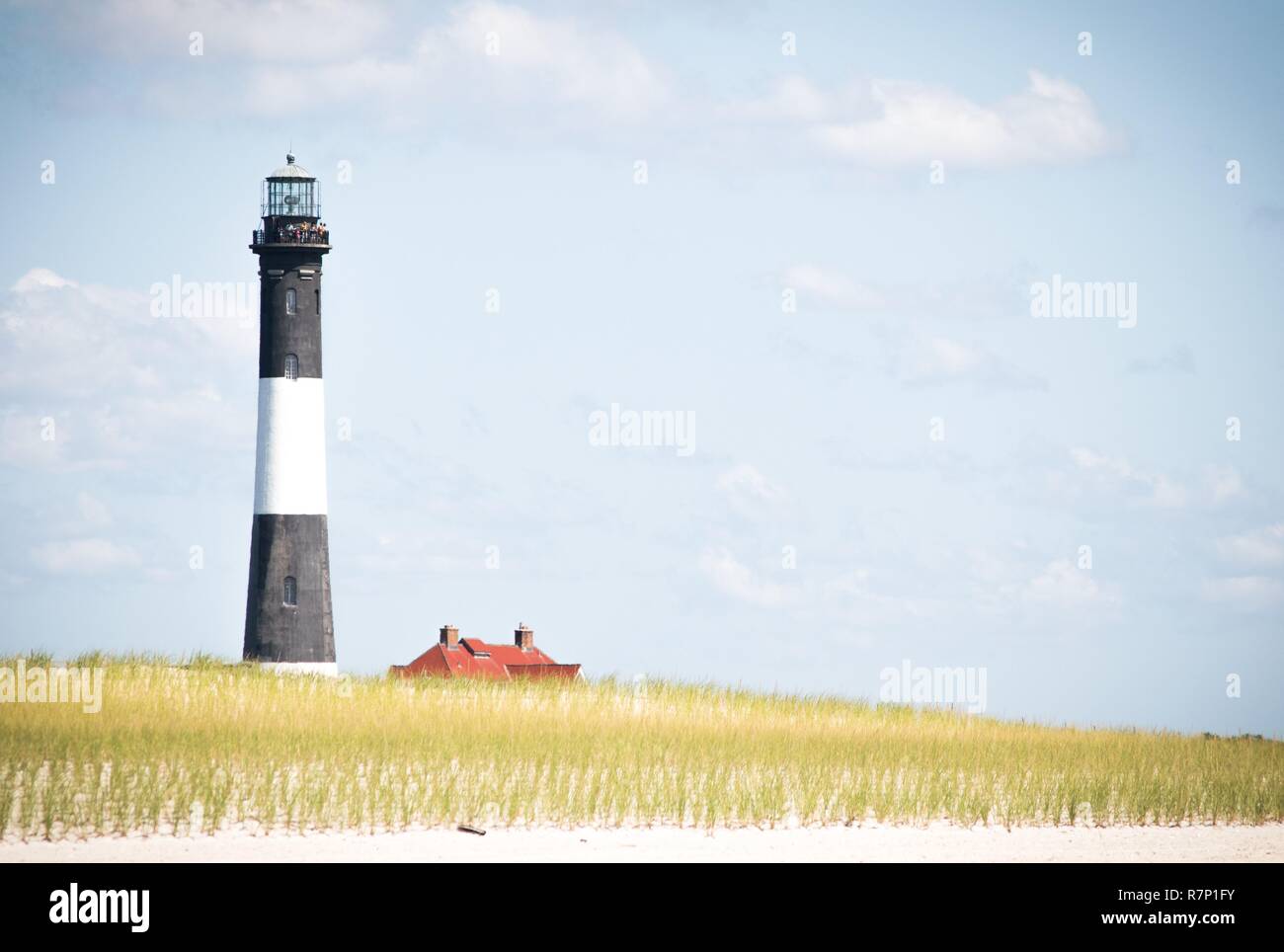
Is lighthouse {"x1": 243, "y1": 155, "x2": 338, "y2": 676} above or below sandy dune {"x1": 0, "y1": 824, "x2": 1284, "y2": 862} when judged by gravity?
above

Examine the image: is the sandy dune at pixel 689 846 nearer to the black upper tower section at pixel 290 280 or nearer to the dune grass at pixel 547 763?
the dune grass at pixel 547 763

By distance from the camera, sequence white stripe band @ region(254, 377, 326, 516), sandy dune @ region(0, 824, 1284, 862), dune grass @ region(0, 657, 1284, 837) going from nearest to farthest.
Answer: sandy dune @ region(0, 824, 1284, 862), dune grass @ region(0, 657, 1284, 837), white stripe band @ region(254, 377, 326, 516)

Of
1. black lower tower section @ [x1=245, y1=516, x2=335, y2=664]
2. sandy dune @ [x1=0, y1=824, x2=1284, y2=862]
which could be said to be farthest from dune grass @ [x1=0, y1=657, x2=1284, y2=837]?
black lower tower section @ [x1=245, y1=516, x2=335, y2=664]

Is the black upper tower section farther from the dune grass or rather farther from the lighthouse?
the dune grass

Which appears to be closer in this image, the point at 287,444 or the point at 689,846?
the point at 689,846

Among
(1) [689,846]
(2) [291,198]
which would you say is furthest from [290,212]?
(1) [689,846]

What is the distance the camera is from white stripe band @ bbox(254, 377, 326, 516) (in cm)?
3928

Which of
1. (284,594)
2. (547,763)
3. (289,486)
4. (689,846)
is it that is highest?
(289,486)

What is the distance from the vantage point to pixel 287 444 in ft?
129

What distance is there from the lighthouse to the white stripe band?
22 mm

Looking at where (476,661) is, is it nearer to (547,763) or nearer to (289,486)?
(289,486)

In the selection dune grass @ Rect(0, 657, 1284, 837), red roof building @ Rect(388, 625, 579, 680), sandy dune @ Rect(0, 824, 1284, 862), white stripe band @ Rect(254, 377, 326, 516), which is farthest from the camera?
red roof building @ Rect(388, 625, 579, 680)

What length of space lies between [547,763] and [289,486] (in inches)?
672
